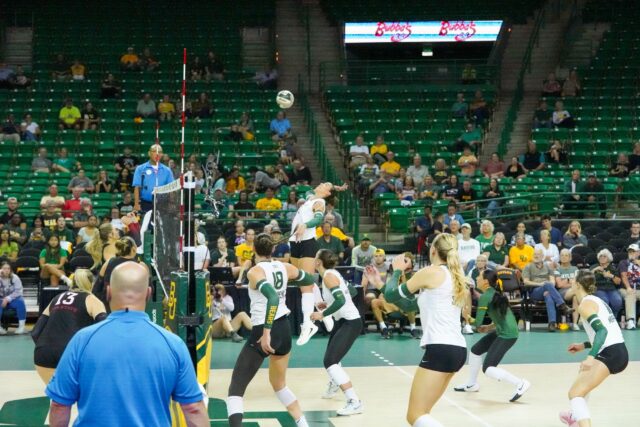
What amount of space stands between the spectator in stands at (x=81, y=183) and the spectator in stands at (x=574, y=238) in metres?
10.4

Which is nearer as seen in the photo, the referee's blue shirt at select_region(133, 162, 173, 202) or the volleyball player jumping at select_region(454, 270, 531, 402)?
the volleyball player jumping at select_region(454, 270, 531, 402)

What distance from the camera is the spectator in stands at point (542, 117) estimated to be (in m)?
27.4

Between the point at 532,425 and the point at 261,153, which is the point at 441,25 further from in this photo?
the point at 532,425

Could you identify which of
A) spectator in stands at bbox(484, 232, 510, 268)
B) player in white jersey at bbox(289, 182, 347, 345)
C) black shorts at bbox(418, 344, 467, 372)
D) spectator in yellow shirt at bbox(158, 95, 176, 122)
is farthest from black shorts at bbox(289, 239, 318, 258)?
spectator in yellow shirt at bbox(158, 95, 176, 122)

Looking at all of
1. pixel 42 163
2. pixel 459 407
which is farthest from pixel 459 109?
pixel 459 407

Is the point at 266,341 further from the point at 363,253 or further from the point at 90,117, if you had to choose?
the point at 90,117

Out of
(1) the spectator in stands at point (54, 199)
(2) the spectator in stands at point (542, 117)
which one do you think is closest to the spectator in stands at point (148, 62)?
(1) the spectator in stands at point (54, 199)

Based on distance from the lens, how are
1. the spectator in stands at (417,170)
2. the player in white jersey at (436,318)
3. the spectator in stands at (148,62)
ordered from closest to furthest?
1. the player in white jersey at (436,318)
2. the spectator in stands at (417,170)
3. the spectator in stands at (148,62)

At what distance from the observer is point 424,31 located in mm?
32156

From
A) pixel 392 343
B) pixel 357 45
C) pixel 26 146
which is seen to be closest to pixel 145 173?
pixel 392 343

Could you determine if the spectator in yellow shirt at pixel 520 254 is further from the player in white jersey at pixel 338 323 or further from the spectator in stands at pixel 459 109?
the spectator in stands at pixel 459 109

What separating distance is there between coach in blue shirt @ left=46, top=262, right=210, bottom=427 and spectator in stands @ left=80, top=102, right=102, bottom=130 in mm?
22500

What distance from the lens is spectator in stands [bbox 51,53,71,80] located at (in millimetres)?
29375

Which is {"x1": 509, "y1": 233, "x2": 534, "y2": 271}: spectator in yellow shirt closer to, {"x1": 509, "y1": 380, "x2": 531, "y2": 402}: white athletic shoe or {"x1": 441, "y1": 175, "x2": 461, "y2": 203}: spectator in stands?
{"x1": 441, "y1": 175, "x2": 461, "y2": 203}: spectator in stands
